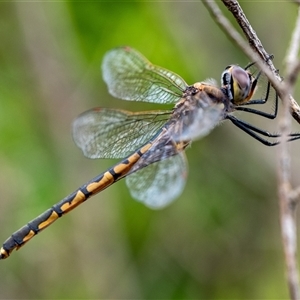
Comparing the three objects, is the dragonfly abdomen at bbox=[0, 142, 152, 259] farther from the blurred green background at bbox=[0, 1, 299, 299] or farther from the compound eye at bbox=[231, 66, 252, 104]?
the blurred green background at bbox=[0, 1, 299, 299]

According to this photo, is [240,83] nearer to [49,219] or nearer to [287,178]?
[49,219]

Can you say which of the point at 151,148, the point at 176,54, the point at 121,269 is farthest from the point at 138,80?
the point at 121,269

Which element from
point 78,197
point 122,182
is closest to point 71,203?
point 78,197

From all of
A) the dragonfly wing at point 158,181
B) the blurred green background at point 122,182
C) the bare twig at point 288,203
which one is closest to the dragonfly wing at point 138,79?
the dragonfly wing at point 158,181

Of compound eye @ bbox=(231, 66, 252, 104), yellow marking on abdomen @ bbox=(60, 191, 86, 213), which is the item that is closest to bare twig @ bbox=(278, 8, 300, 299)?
compound eye @ bbox=(231, 66, 252, 104)

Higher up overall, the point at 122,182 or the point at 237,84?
the point at 237,84

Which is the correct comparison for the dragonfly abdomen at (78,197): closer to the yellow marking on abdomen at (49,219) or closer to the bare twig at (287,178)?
the yellow marking on abdomen at (49,219)
